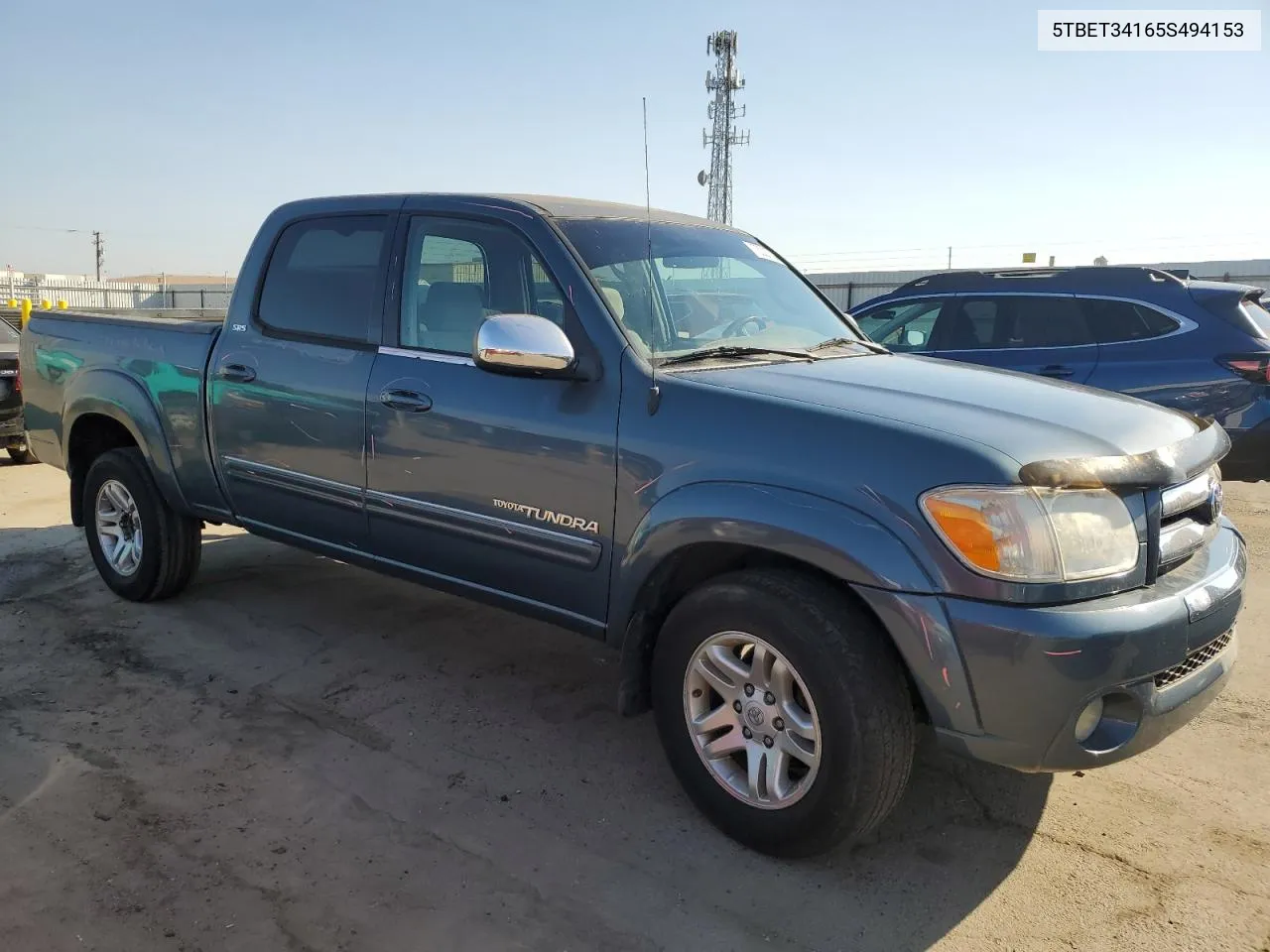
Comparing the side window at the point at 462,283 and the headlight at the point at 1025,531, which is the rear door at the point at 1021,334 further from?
the headlight at the point at 1025,531

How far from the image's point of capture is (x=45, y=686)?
A: 13.0 feet

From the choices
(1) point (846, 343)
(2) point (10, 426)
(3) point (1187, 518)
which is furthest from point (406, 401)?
(2) point (10, 426)

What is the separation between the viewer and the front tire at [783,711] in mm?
2527

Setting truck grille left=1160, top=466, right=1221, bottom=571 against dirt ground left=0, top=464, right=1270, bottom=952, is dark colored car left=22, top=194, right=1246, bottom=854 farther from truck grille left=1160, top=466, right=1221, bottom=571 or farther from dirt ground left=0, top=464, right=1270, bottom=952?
dirt ground left=0, top=464, right=1270, bottom=952

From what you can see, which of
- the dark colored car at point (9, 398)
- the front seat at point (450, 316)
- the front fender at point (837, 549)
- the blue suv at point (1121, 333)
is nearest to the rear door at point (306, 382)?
the front seat at point (450, 316)

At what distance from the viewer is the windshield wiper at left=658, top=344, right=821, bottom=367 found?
3145 mm

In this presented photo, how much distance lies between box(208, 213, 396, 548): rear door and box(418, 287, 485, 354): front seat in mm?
246

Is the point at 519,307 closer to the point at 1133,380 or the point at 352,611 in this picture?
the point at 352,611

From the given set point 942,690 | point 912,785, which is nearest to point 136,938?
point 942,690

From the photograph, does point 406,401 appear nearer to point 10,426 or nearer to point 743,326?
point 743,326

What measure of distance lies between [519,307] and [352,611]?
2.21 meters

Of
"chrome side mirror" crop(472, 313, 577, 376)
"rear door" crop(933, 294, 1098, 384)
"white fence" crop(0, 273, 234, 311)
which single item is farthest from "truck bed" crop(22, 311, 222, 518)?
"white fence" crop(0, 273, 234, 311)

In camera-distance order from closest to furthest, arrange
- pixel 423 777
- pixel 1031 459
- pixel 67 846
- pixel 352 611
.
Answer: pixel 1031 459 → pixel 67 846 → pixel 423 777 → pixel 352 611

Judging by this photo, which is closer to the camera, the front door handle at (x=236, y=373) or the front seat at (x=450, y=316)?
the front seat at (x=450, y=316)
